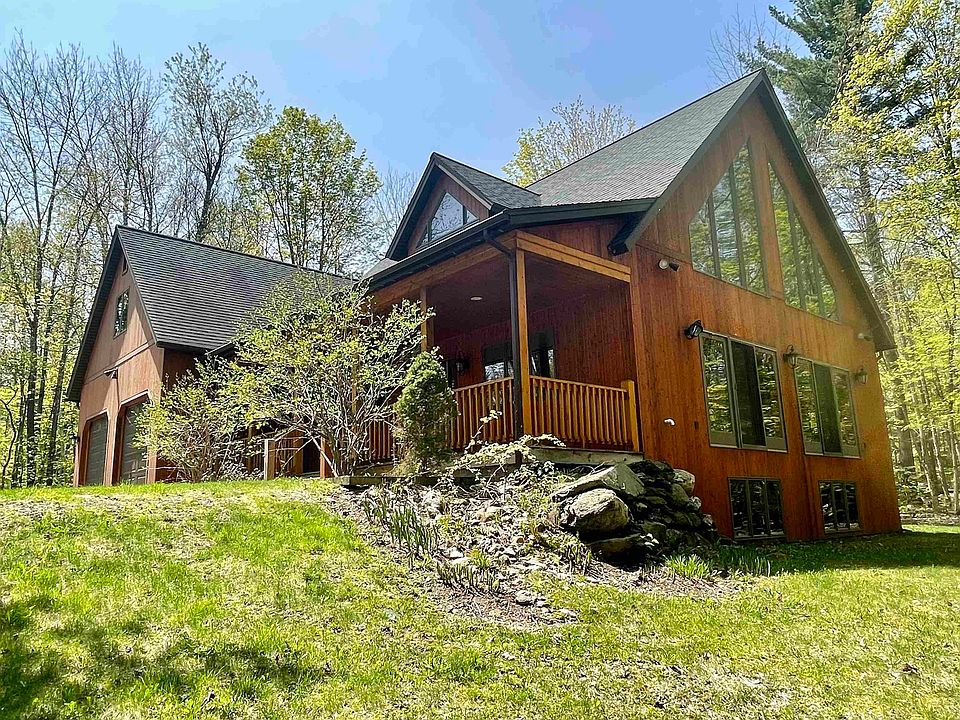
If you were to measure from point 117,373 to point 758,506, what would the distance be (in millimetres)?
13695

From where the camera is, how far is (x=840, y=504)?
1259cm

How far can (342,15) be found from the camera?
14039 mm

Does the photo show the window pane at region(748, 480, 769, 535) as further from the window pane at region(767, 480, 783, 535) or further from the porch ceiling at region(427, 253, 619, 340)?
the porch ceiling at region(427, 253, 619, 340)

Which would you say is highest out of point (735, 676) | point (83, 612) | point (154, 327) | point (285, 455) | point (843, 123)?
point (843, 123)

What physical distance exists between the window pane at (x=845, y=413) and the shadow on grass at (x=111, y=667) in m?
12.2

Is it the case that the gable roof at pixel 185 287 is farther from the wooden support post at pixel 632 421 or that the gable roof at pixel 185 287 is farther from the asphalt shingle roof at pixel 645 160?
the wooden support post at pixel 632 421

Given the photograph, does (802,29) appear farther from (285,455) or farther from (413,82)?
(285,455)

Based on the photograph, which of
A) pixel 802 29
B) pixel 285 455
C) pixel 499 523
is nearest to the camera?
pixel 499 523

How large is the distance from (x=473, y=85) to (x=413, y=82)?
227 cm

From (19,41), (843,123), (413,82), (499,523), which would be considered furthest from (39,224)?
(843,123)

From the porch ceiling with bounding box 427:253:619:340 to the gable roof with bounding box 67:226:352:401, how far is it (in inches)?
120

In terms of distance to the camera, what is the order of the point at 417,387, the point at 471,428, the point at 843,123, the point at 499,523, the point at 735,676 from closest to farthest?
the point at 735,676 → the point at 499,523 → the point at 417,387 → the point at 471,428 → the point at 843,123

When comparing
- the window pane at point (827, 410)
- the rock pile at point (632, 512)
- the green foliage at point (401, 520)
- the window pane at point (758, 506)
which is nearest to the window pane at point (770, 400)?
the window pane at point (758, 506)

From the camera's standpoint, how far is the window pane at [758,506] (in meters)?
10.4
